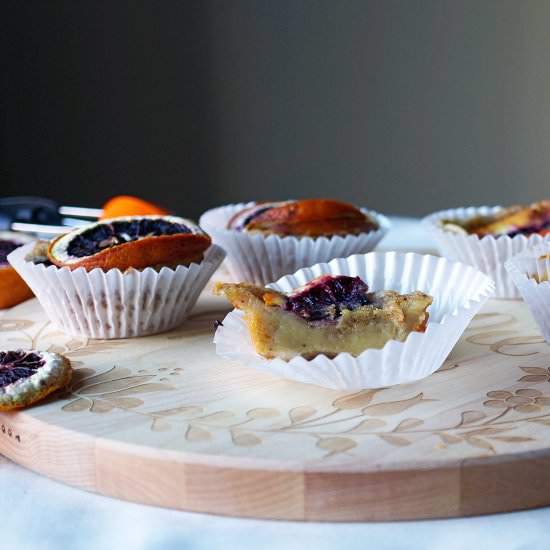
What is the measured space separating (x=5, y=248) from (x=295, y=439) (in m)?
1.28

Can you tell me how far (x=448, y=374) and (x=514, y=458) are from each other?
15.0 inches

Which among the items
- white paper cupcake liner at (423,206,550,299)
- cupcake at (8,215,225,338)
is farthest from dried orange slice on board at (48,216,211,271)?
white paper cupcake liner at (423,206,550,299)

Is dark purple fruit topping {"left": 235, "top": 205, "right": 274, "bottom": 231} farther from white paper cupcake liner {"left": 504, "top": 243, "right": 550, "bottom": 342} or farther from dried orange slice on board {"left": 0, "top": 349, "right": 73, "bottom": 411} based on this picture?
dried orange slice on board {"left": 0, "top": 349, "right": 73, "bottom": 411}

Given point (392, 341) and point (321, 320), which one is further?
point (321, 320)

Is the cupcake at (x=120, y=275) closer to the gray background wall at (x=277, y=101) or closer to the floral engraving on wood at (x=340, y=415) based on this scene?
the floral engraving on wood at (x=340, y=415)

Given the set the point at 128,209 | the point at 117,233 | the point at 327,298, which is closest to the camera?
the point at 327,298

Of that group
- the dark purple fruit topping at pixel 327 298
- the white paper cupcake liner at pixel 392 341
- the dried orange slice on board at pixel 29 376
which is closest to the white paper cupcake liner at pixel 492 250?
the white paper cupcake liner at pixel 392 341

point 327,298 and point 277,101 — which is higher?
point 277,101

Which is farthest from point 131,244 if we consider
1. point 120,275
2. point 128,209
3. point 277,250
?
point 128,209

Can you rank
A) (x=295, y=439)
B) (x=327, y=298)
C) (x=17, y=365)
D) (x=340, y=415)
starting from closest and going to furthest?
(x=295, y=439), (x=340, y=415), (x=17, y=365), (x=327, y=298)

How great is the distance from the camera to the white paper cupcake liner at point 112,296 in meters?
1.80

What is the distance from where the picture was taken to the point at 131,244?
5.97ft

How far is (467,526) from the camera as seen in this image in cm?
117

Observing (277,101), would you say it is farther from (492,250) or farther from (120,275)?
(120,275)
